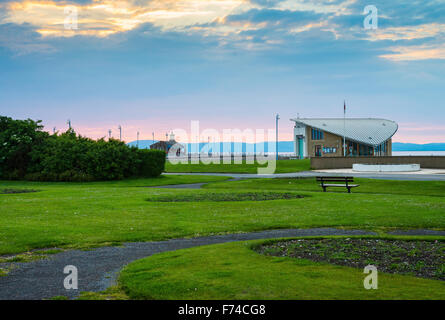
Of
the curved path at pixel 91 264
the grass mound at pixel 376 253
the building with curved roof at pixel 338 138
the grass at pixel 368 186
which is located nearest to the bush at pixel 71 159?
the grass at pixel 368 186

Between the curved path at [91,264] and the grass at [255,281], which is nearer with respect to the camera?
the grass at [255,281]

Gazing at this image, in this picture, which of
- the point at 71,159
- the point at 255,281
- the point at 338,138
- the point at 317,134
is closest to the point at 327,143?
the point at 338,138

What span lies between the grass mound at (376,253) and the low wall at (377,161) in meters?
48.3

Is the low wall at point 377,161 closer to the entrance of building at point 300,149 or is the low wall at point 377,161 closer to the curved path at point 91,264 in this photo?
the entrance of building at point 300,149

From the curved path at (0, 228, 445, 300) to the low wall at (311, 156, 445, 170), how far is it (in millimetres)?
46210

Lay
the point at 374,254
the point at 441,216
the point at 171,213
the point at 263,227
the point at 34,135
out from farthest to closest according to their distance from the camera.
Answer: the point at 34,135
the point at 171,213
the point at 441,216
the point at 263,227
the point at 374,254

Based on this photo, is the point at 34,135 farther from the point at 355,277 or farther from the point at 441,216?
the point at 355,277

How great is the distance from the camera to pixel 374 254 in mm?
10258

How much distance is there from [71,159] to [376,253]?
125ft

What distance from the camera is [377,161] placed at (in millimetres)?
59062

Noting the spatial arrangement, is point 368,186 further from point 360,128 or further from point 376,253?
point 360,128

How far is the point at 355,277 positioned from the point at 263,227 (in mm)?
6611

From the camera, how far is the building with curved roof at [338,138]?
298ft
